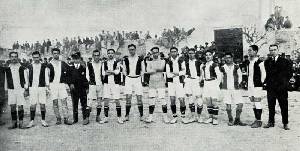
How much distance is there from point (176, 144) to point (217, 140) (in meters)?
0.57

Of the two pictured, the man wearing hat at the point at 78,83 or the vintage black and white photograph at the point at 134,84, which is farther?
the man wearing hat at the point at 78,83

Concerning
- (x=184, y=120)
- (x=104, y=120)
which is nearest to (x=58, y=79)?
(x=104, y=120)

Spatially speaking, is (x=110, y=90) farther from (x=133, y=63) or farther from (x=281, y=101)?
(x=281, y=101)

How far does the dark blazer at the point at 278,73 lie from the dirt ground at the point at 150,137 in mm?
641

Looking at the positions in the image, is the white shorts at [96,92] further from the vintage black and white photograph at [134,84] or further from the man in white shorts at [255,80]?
the man in white shorts at [255,80]

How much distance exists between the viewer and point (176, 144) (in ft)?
14.1

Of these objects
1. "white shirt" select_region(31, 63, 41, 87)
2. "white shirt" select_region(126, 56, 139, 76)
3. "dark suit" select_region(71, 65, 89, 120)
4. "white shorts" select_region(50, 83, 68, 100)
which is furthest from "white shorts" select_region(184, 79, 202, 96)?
"white shirt" select_region(31, 63, 41, 87)

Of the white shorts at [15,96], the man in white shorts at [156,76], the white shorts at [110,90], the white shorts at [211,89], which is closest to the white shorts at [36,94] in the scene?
the white shorts at [15,96]

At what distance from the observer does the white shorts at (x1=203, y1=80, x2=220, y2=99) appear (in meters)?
5.19

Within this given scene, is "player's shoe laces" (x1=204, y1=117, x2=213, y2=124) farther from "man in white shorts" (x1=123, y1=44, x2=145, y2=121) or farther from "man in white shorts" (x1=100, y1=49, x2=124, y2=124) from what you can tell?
"man in white shorts" (x1=100, y1=49, x2=124, y2=124)

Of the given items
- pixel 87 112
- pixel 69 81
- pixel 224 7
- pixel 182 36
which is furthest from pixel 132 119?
pixel 182 36

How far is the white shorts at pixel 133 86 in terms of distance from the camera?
5.36 metres

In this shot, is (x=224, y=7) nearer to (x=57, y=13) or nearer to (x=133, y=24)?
(x=133, y=24)

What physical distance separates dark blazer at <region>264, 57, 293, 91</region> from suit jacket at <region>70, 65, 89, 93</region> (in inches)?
115
